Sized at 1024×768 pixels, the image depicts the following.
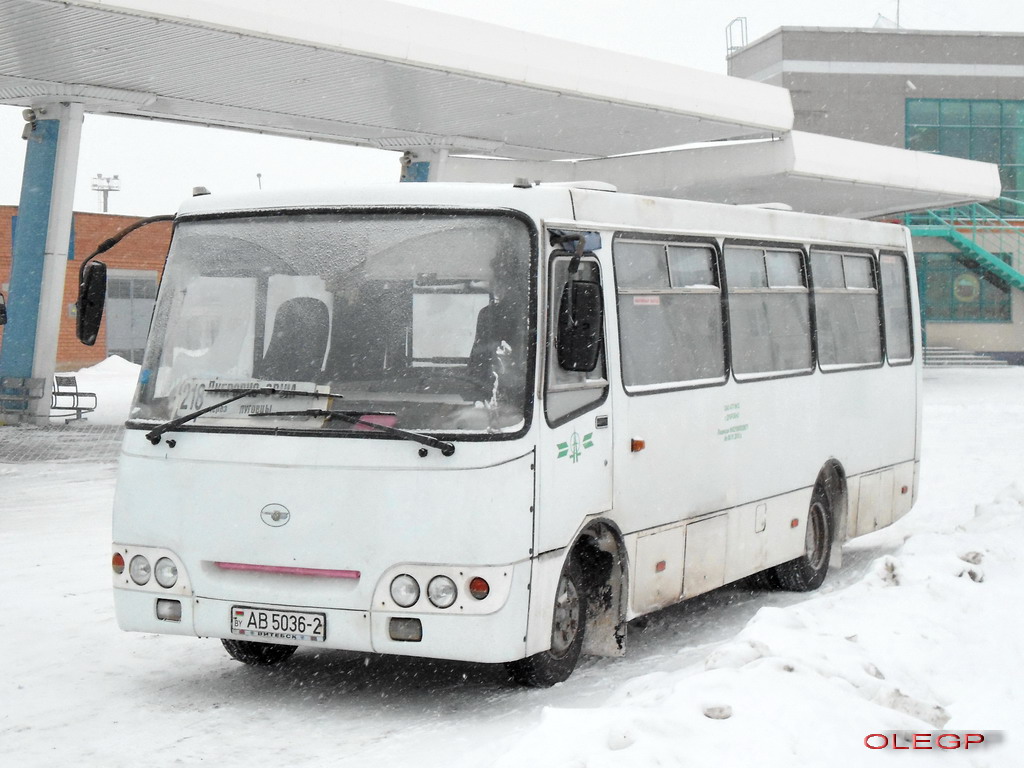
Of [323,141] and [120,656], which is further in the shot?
[323,141]

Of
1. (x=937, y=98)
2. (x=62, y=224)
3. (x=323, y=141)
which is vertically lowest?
(x=62, y=224)

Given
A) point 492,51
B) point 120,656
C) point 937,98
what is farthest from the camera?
point 937,98

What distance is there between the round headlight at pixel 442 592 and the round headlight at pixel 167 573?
136 centimetres

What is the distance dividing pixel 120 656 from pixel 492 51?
62.2ft

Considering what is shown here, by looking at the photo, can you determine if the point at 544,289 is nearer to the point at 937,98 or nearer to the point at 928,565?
the point at 928,565

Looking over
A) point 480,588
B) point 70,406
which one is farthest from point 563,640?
point 70,406

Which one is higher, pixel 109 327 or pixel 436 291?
pixel 109 327

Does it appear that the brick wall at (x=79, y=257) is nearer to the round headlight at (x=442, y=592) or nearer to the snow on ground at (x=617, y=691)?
the snow on ground at (x=617, y=691)

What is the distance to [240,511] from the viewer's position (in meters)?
7.53

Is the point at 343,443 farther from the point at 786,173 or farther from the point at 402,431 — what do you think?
the point at 786,173

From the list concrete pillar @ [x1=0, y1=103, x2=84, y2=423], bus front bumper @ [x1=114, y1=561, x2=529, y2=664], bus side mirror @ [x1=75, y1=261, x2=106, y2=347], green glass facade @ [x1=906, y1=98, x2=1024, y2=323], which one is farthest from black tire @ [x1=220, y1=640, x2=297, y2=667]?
green glass facade @ [x1=906, y1=98, x2=1024, y2=323]

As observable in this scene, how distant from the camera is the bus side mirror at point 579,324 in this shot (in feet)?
24.6

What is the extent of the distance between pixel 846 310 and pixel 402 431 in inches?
246

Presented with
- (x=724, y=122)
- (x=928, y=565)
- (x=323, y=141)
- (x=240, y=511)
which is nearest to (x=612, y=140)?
(x=724, y=122)
